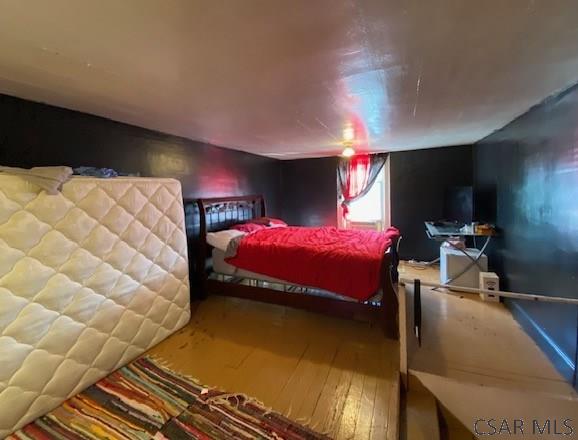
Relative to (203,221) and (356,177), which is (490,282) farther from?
(203,221)

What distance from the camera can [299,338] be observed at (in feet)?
8.25

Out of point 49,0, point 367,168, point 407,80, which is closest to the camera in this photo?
point 49,0

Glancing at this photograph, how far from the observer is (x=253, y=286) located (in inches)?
121

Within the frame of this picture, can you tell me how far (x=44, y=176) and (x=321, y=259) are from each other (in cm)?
220

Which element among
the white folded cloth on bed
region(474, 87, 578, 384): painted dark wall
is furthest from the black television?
the white folded cloth on bed

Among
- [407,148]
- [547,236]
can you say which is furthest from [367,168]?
[547,236]

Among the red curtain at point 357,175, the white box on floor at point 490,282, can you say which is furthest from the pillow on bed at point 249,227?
the white box on floor at point 490,282

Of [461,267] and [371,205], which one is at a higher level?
[371,205]

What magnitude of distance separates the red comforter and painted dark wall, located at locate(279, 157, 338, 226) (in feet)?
7.79

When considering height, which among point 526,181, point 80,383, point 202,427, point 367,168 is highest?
point 367,168

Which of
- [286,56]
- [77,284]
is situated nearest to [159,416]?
[77,284]

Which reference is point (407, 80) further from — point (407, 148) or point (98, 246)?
point (407, 148)

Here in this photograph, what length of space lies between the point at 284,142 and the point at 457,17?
9.36ft

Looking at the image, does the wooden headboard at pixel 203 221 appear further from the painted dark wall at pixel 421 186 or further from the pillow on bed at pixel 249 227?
the painted dark wall at pixel 421 186
